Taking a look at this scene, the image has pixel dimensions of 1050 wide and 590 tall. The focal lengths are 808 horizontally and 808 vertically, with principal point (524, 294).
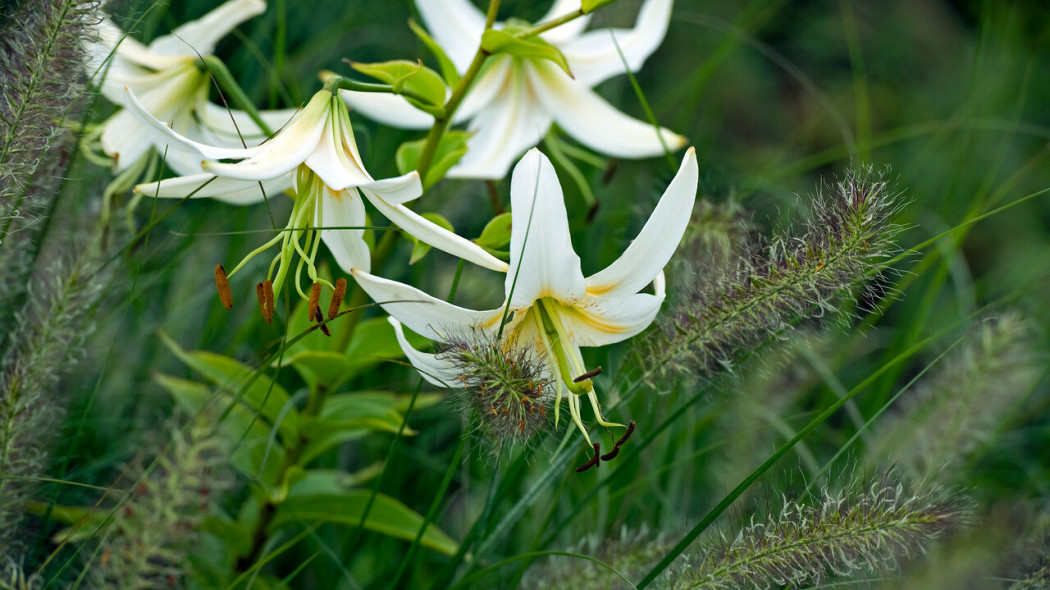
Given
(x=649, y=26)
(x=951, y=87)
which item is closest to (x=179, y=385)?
(x=649, y=26)

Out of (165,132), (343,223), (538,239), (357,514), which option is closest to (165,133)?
(165,132)

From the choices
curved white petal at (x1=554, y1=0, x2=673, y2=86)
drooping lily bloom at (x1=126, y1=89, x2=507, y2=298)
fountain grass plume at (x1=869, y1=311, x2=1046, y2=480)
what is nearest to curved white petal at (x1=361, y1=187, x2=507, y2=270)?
drooping lily bloom at (x1=126, y1=89, x2=507, y2=298)

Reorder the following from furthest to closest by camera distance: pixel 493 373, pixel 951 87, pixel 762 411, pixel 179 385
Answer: pixel 951 87
pixel 762 411
pixel 179 385
pixel 493 373

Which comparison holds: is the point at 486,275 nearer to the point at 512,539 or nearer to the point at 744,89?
the point at 512,539

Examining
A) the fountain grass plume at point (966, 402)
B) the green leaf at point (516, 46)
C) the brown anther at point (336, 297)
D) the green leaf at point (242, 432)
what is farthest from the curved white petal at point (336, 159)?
the fountain grass plume at point (966, 402)

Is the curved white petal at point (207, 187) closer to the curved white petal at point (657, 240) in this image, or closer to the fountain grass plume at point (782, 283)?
the curved white petal at point (657, 240)
